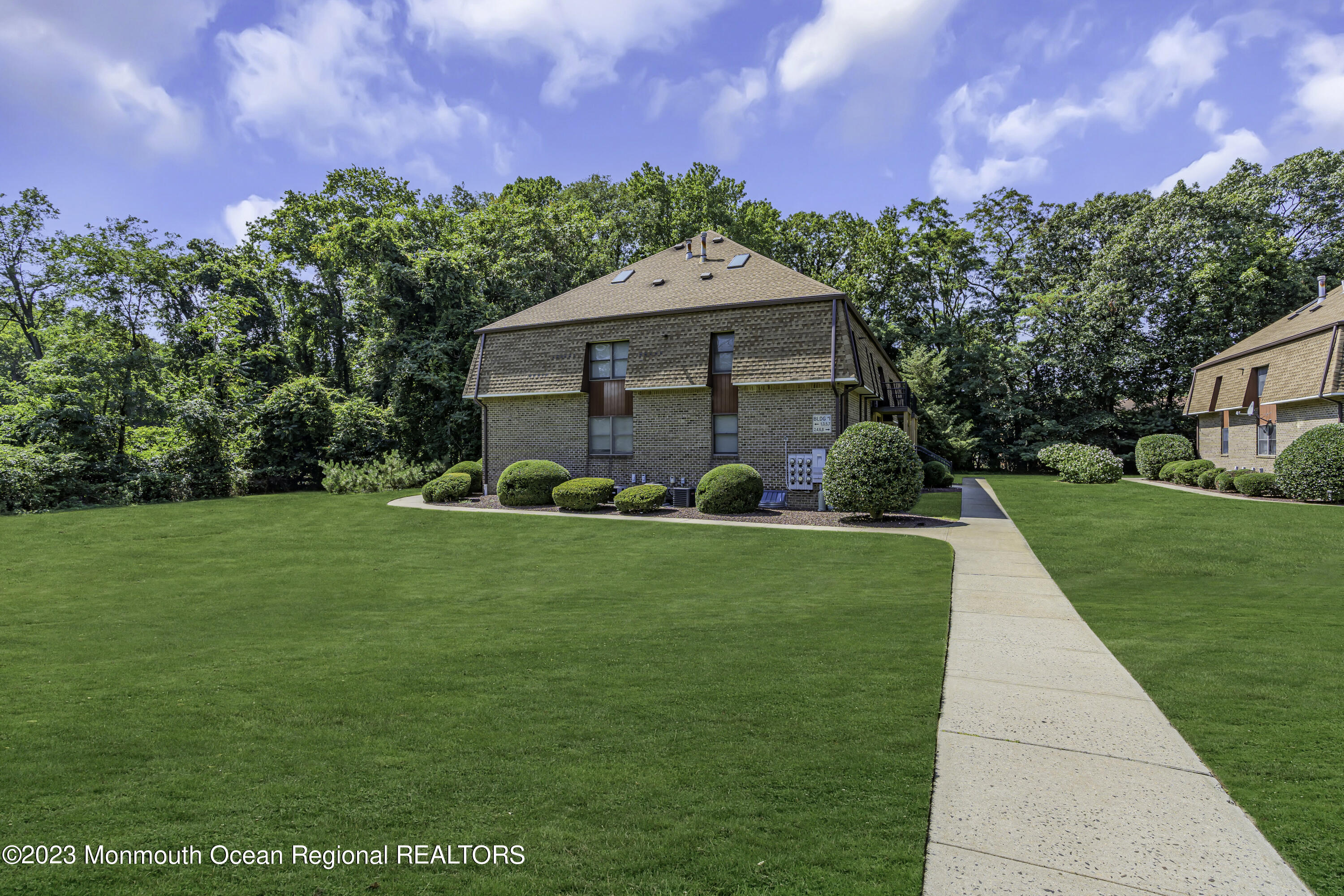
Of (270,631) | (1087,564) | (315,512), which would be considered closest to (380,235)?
(315,512)

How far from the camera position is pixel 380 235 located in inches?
1224

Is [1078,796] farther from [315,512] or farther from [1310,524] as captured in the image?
[315,512]

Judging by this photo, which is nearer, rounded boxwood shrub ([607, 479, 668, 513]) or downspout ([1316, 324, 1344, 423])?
rounded boxwood shrub ([607, 479, 668, 513])

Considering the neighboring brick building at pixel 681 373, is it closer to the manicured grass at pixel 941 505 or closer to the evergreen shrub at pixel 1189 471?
the manicured grass at pixel 941 505

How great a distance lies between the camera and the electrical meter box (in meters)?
19.3

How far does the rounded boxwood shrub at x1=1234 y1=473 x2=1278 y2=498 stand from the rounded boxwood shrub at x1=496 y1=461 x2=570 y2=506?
22.0 m

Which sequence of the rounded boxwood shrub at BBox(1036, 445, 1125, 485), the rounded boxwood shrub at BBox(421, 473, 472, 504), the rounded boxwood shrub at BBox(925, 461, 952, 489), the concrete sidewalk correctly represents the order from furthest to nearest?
the rounded boxwood shrub at BBox(925, 461, 952, 489)
the rounded boxwood shrub at BBox(1036, 445, 1125, 485)
the rounded boxwood shrub at BBox(421, 473, 472, 504)
the concrete sidewalk

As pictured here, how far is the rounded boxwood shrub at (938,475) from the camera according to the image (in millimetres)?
27359

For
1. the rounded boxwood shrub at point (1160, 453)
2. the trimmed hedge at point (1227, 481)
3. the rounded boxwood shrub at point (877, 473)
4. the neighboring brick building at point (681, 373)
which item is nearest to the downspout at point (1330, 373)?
the trimmed hedge at point (1227, 481)

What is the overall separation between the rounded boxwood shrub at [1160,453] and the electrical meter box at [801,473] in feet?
65.3

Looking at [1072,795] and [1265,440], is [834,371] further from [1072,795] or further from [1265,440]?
[1265,440]

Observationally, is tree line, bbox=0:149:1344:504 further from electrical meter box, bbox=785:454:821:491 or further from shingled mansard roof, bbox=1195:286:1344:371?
electrical meter box, bbox=785:454:821:491

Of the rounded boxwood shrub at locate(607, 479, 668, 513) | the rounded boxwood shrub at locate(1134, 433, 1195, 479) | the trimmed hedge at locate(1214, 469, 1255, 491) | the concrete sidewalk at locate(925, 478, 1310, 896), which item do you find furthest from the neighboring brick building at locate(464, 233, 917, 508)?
the rounded boxwood shrub at locate(1134, 433, 1195, 479)

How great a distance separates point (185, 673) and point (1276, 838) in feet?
25.6
